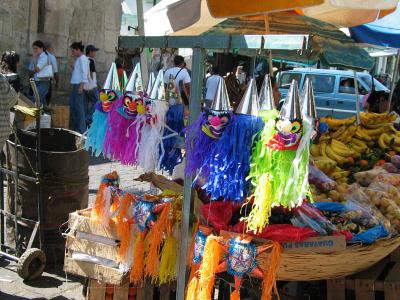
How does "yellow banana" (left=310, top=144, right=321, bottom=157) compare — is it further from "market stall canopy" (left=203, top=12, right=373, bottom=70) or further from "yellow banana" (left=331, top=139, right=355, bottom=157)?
"market stall canopy" (left=203, top=12, right=373, bottom=70)

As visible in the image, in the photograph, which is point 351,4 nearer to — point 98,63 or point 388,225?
→ point 388,225

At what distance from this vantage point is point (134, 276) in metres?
2.80

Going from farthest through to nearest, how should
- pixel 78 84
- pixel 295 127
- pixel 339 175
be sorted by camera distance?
pixel 78 84 < pixel 339 175 < pixel 295 127

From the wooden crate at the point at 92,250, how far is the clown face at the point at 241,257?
2.67 ft

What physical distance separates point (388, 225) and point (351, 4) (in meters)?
1.32

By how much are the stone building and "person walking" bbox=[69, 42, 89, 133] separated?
1051mm

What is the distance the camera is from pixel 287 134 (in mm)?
2004

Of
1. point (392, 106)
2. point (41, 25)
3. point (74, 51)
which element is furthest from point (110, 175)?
point (41, 25)

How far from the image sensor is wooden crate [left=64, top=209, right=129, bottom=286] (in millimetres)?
2891

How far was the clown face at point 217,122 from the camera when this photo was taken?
7.14 feet

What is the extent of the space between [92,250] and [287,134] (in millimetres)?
1551

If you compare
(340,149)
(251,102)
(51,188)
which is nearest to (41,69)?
(51,188)

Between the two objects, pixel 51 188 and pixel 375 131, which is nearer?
pixel 51 188

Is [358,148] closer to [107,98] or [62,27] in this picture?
[107,98]
